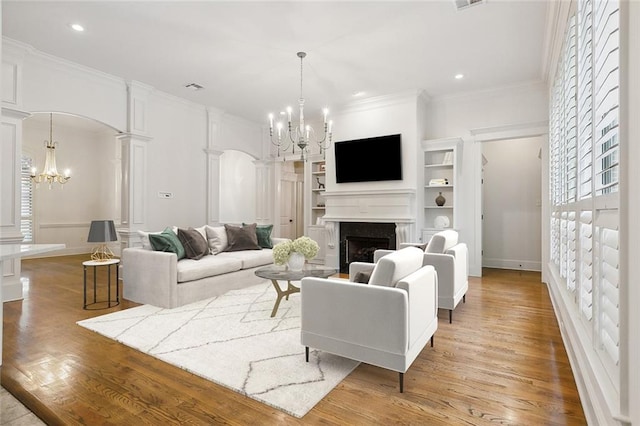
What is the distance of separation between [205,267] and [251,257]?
31.7 inches

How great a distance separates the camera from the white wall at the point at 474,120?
512cm

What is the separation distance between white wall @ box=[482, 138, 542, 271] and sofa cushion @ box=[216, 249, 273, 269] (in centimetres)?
426

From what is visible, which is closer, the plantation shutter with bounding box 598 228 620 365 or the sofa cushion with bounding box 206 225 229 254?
the plantation shutter with bounding box 598 228 620 365

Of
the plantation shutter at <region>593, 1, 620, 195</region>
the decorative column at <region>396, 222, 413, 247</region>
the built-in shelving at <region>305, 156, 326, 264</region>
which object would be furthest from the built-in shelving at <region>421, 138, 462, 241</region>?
the plantation shutter at <region>593, 1, 620, 195</region>

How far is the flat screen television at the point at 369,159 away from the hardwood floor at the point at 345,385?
298 cm

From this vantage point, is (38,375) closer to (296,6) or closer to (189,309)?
(189,309)

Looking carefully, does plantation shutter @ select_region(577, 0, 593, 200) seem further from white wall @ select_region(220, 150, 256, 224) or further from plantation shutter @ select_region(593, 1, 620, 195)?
white wall @ select_region(220, 150, 256, 224)

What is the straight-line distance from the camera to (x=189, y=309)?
3654mm

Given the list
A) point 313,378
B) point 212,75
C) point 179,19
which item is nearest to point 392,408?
point 313,378

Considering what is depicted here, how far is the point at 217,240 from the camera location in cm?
486

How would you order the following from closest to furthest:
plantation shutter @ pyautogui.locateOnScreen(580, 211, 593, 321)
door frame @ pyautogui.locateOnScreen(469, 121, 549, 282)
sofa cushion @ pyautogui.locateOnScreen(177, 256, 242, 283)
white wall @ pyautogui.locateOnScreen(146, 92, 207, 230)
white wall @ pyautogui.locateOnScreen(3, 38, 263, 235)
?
plantation shutter @ pyautogui.locateOnScreen(580, 211, 593, 321) → sofa cushion @ pyautogui.locateOnScreen(177, 256, 242, 283) → white wall @ pyautogui.locateOnScreen(3, 38, 263, 235) → door frame @ pyautogui.locateOnScreen(469, 121, 549, 282) → white wall @ pyautogui.locateOnScreen(146, 92, 207, 230)

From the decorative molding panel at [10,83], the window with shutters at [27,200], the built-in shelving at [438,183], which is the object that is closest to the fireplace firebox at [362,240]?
the built-in shelving at [438,183]

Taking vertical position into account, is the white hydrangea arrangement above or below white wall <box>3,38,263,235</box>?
below

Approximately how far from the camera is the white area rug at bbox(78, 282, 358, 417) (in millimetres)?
2078
